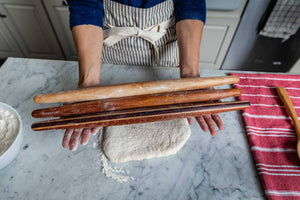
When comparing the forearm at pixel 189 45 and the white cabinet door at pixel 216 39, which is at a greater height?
the forearm at pixel 189 45

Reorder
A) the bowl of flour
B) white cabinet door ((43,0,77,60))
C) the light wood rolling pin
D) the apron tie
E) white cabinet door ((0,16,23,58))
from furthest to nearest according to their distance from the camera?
white cabinet door ((0,16,23,58)) < white cabinet door ((43,0,77,60)) < the apron tie < the light wood rolling pin < the bowl of flour

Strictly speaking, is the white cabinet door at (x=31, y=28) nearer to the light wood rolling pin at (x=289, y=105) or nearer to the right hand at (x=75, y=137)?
the right hand at (x=75, y=137)

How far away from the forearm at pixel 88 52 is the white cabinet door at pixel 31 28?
40.6 inches

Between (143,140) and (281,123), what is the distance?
50cm

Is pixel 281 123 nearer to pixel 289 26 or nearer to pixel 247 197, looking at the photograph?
pixel 247 197

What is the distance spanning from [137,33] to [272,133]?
0.69 metres

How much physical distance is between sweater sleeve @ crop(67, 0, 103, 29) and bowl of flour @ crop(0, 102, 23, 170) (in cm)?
43

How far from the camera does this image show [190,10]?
77cm

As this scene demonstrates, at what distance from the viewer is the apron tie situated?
2.70ft

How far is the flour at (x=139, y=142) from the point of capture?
553 mm

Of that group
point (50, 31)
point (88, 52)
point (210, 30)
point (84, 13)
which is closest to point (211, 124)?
point (88, 52)

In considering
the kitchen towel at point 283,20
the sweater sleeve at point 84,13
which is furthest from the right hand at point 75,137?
the kitchen towel at point 283,20

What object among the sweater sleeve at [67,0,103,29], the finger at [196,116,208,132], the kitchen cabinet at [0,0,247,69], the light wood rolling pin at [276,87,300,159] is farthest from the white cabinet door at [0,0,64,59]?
the light wood rolling pin at [276,87,300,159]

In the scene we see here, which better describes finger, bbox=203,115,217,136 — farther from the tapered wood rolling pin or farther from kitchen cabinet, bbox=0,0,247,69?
kitchen cabinet, bbox=0,0,247,69
